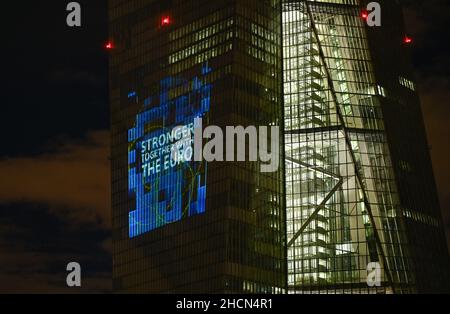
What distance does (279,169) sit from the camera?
7293 inches

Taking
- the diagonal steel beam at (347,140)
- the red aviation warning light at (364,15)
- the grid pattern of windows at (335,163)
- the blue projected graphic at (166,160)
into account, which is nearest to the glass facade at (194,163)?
the blue projected graphic at (166,160)

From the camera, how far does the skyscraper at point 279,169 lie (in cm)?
17788

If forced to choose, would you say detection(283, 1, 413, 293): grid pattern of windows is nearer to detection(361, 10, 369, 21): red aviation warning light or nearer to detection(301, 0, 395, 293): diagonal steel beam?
detection(301, 0, 395, 293): diagonal steel beam

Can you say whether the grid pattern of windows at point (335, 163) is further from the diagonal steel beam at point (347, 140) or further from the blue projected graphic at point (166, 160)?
the blue projected graphic at point (166, 160)

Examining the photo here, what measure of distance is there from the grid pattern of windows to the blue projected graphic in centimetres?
1742

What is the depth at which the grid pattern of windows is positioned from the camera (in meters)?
184

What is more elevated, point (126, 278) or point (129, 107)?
point (129, 107)

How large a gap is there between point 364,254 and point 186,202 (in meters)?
27.8

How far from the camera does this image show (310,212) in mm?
188250

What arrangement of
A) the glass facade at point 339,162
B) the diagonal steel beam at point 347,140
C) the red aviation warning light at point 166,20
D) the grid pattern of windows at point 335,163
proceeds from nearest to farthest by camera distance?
the diagonal steel beam at point 347,140
the grid pattern of windows at point 335,163
the glass facade at point 339,162
the red aviation warning light at point 166,20

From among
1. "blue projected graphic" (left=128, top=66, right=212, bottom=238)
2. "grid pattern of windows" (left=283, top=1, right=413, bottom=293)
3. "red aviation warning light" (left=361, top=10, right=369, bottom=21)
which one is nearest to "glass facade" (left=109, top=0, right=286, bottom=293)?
"blue projected graphic" (left=128, top=66, right=212, bottom=238)

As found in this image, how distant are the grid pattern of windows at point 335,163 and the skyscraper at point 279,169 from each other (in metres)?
0.21
